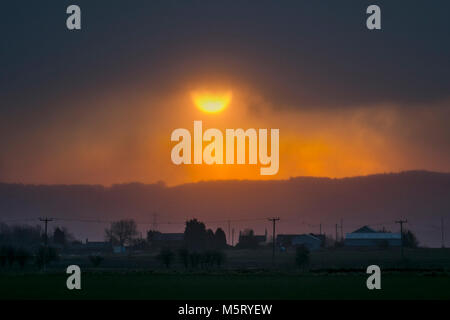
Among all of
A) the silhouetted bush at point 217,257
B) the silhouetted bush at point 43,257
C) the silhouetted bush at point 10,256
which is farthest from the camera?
the silhouetted bush at point 217,257

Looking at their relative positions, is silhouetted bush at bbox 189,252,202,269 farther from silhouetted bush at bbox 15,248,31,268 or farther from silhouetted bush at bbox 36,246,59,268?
silhouetted bush at bbox 15,248,31,268

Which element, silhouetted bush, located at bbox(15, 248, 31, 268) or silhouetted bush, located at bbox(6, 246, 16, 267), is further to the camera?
silhouetted bush, located at bbox(6, 246, 16, 267)

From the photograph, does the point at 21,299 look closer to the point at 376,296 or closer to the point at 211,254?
the point at 376,296

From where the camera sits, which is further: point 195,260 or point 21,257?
point 195,260

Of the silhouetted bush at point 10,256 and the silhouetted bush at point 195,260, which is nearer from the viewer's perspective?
the silhouetted bush at point 10,256

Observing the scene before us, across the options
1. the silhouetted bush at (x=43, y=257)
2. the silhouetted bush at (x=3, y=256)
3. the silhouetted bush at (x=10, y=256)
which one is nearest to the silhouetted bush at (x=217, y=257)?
the silhouetted bush at (x=43, y=257)

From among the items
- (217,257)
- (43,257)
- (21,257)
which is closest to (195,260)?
(217,257)

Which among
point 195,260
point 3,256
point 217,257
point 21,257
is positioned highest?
point 3,256

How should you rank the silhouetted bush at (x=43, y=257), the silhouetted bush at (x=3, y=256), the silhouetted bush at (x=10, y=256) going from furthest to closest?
the silhouetted bush at (x=43, y=257) → the silhouetted bush at (x=3, y=256) → the silhouetted bush at (x=10, y=256)

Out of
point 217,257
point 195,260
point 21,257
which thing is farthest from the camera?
point 217,257

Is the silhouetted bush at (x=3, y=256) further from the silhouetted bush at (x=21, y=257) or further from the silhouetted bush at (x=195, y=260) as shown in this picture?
the silhouetted bush at (x=195, y=260)

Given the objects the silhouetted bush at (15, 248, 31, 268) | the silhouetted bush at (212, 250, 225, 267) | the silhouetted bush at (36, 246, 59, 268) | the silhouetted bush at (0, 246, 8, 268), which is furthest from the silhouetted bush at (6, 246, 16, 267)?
the silhouetted bush at (212, 250, 225, 267)

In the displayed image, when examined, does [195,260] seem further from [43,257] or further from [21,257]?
[21,257]
